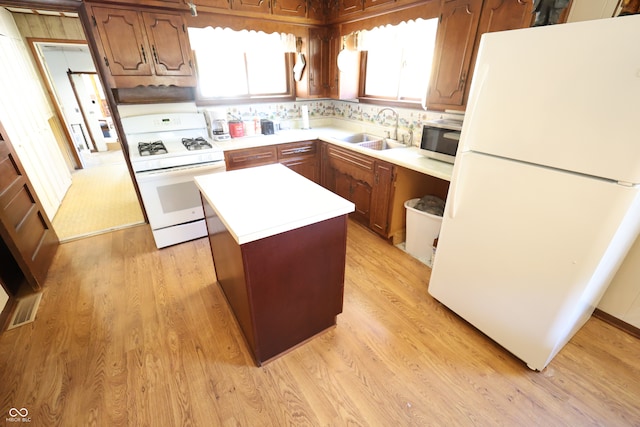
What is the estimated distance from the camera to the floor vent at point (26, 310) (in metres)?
1.89

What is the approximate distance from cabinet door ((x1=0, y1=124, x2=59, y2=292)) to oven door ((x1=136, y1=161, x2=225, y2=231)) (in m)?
0.81

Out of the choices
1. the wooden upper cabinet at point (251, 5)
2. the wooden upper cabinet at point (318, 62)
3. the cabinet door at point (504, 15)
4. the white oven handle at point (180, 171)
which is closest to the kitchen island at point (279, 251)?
A: the white oven handle at point (180, 171)

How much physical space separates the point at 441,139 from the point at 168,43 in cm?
251

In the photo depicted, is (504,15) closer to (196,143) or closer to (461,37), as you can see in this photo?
(461,37)

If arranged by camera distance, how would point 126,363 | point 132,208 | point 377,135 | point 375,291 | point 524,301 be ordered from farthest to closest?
point 132,208, point 377,135, point 375,291, point 126,363, point 524,301

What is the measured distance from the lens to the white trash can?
233cm

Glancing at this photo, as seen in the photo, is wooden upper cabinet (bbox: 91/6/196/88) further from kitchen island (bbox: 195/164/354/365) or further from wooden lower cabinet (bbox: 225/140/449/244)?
kitchen island (bbox: 195/164/354/365)

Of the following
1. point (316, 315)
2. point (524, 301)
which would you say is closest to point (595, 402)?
point (524, 301)

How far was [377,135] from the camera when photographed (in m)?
3.19

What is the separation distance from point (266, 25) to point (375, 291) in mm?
2780

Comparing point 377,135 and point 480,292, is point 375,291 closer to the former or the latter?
point 480,292

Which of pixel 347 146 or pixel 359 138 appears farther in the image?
pixel 359 138

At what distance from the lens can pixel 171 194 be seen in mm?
2521

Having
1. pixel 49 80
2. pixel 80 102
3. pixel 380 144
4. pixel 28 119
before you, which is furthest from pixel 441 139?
pixel 80 102
